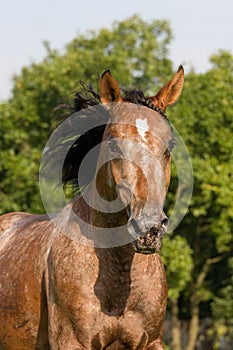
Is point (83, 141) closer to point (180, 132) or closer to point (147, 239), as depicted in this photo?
point (147, 239)

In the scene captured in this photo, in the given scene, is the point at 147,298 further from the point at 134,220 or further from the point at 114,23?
the point at 114,23

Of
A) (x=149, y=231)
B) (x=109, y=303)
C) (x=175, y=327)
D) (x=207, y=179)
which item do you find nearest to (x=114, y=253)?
(x=109, y=303)

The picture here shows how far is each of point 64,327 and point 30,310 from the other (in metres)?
0.84

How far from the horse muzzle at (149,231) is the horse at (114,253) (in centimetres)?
15

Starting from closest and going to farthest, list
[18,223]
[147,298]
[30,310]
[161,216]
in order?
[161,216], [147,298], [30,310], [18,223]

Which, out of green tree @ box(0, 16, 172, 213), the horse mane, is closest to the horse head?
the horse mane

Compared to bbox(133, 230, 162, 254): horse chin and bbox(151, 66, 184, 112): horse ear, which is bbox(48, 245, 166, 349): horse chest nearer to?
bbox(133, 230, 162, 254): horse chin

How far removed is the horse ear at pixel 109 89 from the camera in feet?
23.0

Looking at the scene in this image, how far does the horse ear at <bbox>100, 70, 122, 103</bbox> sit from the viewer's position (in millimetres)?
7008

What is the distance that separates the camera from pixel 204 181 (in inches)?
1062

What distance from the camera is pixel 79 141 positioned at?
7.95 metres

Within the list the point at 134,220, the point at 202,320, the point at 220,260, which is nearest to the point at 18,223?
the point at 134,220

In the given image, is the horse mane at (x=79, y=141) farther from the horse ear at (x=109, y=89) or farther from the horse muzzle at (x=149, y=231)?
the horse muzzle at (x=149, y=231)

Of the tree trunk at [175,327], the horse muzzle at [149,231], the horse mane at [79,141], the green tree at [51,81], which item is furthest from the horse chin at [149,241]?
the tree trunk at [175,327]
